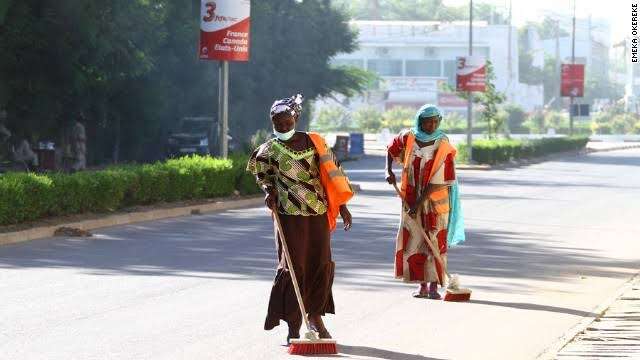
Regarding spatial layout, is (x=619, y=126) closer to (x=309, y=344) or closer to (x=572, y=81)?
(x=572, y=81)

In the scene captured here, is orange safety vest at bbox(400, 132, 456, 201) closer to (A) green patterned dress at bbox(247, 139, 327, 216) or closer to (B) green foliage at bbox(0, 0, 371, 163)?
(A) green patterned dress at bbox(247, 139, 327, 216)

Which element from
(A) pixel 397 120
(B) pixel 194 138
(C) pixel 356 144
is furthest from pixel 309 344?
(A) pixel 397 120

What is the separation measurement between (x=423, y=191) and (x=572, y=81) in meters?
69.2

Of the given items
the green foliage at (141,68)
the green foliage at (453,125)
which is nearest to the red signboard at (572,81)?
the green foliage at (141,68)

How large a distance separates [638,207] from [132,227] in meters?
11.8

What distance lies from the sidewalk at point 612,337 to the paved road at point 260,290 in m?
0.27

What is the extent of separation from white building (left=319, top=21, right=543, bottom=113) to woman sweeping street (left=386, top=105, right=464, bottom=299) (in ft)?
462

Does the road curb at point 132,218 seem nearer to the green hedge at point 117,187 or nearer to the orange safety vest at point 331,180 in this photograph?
the green hedge at point 117,187

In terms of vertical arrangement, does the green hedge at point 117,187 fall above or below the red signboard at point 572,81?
below

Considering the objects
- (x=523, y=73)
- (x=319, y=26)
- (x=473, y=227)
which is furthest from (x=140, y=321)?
(x=523, y=73)

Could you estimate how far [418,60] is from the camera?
162 meters

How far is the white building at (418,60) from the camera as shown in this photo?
15638cm

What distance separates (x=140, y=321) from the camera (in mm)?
12195

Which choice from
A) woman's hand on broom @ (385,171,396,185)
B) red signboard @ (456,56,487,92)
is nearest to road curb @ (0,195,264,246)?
woman's hand on broom @ (385,171,396,185)
